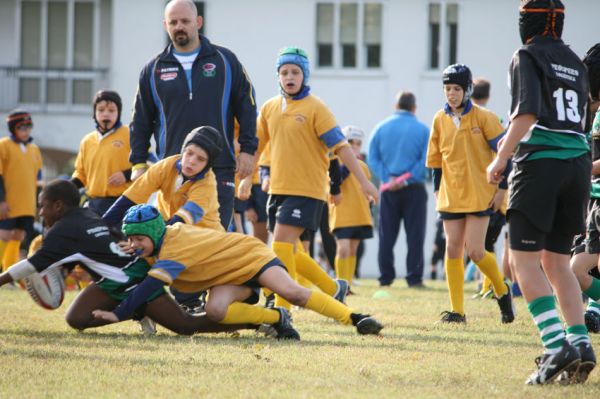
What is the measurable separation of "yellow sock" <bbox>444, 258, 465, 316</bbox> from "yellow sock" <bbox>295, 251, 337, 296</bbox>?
3.10 feet

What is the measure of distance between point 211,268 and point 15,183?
7.31m

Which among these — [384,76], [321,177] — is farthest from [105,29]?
[321,177]

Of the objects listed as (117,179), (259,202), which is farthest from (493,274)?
(259,202)

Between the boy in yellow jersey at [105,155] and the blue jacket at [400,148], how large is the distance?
16.9 feet

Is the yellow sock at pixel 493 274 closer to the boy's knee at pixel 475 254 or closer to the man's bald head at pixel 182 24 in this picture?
the boy's knee at pixel 475 254

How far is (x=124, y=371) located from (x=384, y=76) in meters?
24.4

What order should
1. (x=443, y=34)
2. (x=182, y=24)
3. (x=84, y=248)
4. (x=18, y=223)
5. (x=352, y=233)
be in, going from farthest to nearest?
1. (x=443, y=34)
2. (x=18, y=223)
3. (x=352, y=233)
4. (x=182, y=24)
5. (x=84, y=248)

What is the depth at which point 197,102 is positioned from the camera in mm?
8781

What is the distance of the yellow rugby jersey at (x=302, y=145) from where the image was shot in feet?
30.8

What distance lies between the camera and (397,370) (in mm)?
6340

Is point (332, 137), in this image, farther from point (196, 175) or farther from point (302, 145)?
point (196, 175)

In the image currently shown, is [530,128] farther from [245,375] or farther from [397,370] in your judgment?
[245,375]

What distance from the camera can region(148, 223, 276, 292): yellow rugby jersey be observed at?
24.6 feet

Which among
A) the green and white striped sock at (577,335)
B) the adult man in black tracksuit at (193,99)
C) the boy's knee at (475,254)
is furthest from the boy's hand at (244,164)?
the green and white striped sock at (577,335)
